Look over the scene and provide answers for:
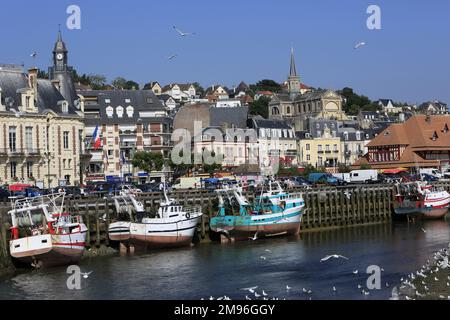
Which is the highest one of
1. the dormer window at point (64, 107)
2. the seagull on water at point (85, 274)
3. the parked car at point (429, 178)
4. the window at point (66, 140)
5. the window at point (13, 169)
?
the dormer window at point (64, 107)

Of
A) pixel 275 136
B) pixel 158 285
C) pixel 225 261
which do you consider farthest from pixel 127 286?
pixel 275 136

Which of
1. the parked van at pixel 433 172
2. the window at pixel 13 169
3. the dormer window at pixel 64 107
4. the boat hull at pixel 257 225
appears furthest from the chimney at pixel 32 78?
the parked van at pixel 433 172

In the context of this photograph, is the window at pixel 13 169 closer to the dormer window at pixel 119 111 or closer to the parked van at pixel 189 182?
the parked van at pixel 189 182

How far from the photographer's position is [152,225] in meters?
54.7

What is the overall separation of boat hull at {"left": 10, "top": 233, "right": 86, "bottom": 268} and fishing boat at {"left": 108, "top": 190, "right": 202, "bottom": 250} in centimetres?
586

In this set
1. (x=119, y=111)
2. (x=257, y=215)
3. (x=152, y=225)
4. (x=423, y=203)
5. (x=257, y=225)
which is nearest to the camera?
(x=152, y=225)

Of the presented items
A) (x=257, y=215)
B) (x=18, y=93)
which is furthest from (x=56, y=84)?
(x=257, y=215)

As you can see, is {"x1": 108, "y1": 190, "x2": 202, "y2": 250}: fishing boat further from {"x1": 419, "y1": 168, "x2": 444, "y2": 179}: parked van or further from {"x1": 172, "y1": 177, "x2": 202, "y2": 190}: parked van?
{"x1": 419, "y1": 168, "x2": 444, "y2": 179}: parked van

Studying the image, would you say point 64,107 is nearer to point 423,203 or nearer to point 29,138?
point 29,138

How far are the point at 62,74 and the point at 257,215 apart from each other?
42825mm

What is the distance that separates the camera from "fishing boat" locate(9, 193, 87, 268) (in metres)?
45.8

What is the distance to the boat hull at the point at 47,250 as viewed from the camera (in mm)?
45750

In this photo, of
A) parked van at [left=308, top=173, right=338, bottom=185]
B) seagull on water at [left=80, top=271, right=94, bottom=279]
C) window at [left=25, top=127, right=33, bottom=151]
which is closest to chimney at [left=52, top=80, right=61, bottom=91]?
window at [left=25, top=127, right=33, bottom=151]

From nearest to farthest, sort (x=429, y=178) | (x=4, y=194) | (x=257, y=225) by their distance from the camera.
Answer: (x=257, y=225) → (x=4, y=194) → (x=429, y=178)
